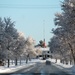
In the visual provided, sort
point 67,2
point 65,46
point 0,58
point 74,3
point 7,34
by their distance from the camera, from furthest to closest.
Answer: point 65,46, point 7,34, point 0,58, point 67,2, point 74,3

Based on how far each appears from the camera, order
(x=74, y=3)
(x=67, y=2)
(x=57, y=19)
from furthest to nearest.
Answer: (x=57, y=19)
(x=67, y=2)
(x=74, y=3)

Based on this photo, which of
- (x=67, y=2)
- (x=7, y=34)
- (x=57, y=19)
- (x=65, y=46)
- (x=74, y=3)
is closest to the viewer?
(x=74, y=3)

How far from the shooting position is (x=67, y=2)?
4841 centimetres

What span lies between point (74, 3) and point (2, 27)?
21.7 m

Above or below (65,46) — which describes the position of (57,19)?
above

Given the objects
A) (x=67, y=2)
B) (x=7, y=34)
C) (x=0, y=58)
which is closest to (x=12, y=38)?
(x=7, y=34)

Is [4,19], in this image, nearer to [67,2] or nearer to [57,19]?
[57,19]

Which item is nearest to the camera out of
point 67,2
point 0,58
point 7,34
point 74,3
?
point 74,3

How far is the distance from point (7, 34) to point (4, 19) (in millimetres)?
4130

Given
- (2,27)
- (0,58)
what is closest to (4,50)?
(0,58)

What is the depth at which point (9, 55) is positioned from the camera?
2298 inches

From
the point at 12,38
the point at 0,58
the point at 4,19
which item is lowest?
the point at 0,58

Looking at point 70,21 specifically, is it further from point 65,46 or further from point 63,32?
point 65,46

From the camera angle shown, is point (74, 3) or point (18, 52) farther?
point (18, 52)
